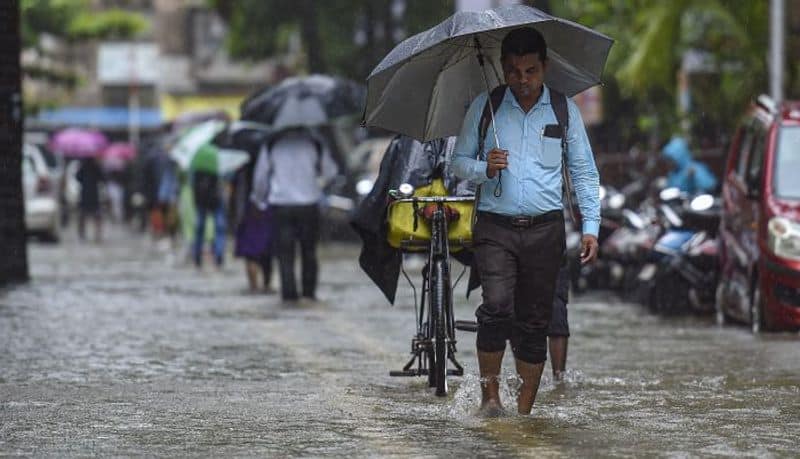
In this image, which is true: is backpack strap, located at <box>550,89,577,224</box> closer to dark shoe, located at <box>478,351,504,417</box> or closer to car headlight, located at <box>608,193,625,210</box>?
dark shoe, located at <box>478,351,504,417</box>

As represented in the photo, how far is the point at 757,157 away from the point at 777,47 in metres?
9.97

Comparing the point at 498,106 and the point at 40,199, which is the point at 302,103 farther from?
the point at 40,199

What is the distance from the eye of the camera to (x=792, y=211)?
14.7 meters

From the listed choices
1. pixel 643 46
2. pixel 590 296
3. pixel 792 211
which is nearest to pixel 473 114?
pixel 792 211

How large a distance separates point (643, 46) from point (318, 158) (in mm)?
8589

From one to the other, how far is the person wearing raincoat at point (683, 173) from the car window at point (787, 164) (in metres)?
5.52

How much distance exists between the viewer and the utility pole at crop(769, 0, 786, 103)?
25125 mm

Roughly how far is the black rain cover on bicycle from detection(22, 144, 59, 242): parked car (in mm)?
23559

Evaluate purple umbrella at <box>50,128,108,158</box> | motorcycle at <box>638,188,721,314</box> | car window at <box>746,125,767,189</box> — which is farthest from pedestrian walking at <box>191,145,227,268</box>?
purple umbrella at <box>50,128,108,158</box>

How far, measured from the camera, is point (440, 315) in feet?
34.0

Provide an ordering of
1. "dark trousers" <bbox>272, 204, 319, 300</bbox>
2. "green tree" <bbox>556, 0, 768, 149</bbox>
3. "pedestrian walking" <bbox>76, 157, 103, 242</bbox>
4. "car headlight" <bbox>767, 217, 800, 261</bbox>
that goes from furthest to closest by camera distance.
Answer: "pedestrian walking" <bbox>76, 157, 103, 242</bbox> < "green tree" <bbox>556, 0, 768, 149</bbox> < "dark trousers" <bbox>272, 204, 319, 300</bbox> < "car headlight" <bbox>767, 217, 800, 261</bbox>

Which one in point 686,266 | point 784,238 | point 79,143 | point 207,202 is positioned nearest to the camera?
point 784,238

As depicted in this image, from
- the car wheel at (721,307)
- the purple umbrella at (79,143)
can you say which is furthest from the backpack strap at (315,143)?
the purple umbrella at (79,143)

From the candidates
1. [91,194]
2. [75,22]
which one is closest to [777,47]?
[91,194]
